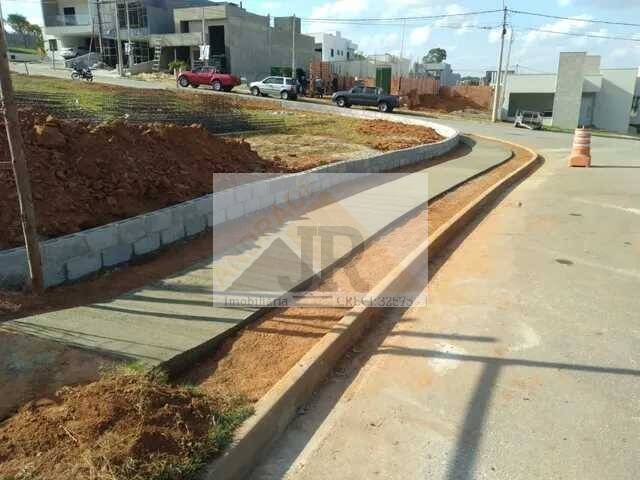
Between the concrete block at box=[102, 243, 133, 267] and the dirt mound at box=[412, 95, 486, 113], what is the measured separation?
1735 inches

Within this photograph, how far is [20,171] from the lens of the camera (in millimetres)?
4203

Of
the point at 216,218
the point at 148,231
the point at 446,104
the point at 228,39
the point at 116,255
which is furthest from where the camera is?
the point at 446,104

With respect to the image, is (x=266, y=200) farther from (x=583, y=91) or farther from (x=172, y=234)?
(x=583, y=91)

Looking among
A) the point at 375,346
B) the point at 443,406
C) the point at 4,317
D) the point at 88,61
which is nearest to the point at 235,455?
the point at 443,406

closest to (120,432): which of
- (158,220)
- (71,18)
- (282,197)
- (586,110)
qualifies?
(158,220)

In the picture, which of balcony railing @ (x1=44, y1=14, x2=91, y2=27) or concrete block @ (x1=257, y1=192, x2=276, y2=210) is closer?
concrete block @ (x1=257, y1=192, x2=276, y2=210)

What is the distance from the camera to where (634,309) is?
16.5 feet

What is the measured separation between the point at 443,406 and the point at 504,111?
4566cm

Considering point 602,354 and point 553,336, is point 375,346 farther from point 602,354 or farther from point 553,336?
point 602,354

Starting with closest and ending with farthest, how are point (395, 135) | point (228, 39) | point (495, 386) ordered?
1. point (495, 386)
2. point (395, 135)
3. point (228, 39)

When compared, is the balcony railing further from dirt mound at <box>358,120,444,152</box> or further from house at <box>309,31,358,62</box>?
dirt mound at <box>358,120,444,152</box>

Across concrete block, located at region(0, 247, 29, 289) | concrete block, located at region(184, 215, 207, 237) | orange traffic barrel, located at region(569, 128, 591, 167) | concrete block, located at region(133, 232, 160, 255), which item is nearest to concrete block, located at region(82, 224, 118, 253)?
concrete block, located at region(133, 232, 160, 255)

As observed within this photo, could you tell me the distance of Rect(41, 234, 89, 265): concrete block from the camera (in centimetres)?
483

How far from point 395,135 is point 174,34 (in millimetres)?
40376
